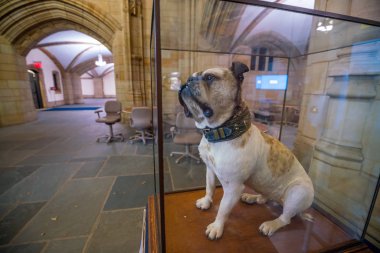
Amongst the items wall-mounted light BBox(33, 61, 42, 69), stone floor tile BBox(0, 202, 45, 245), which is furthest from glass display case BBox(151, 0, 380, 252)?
wall-mounted light BBox(33, 61, 42, 69)

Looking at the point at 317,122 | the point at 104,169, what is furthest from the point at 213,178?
the point at 104,169

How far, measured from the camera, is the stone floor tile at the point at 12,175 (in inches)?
94.1

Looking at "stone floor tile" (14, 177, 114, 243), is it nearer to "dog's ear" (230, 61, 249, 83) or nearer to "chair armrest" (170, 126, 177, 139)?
"chair armrest" (170, 126, 177, 139)

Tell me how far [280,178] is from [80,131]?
236 inches

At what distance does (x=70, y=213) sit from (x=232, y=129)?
6.92 feet

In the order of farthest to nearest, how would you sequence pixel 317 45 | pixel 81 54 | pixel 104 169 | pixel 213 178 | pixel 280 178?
1. pixel 81 54
2. pixel 104 169
3. pixel 317 45
4. pixel 213 178
5. pixel 280 178

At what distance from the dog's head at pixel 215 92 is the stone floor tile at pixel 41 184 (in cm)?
249

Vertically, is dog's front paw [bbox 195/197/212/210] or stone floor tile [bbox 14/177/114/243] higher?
dog's front paw [bbox 195/197/212/210]

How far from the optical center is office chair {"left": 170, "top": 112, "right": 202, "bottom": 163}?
305 cm

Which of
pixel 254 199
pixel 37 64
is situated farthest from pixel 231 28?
pixel 37 64

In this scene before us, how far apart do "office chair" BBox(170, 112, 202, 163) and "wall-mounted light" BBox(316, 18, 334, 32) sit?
2088mm

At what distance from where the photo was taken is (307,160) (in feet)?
5.17

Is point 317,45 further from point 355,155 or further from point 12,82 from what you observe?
point 12,82

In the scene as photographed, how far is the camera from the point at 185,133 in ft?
11.1
